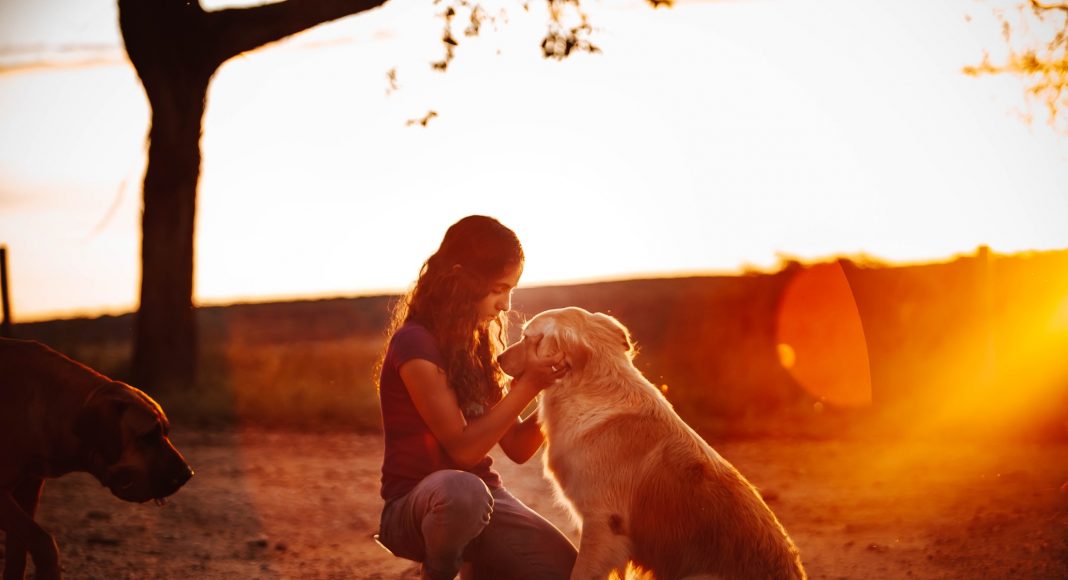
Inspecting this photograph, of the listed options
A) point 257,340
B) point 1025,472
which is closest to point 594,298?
point 257,340

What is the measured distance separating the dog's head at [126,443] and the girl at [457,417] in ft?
3.99

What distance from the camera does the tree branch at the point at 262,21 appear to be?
39.8 ft

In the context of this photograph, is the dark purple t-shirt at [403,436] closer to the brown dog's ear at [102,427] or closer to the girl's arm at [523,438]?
the girl's arm at [523,438]

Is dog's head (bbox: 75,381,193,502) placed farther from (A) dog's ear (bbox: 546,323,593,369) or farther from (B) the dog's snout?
(A) dog's ear (bbox: 546,323,593,369)

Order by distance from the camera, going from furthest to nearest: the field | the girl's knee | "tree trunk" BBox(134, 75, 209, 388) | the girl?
"tree trunk" BBox(134, 75, 209, 388) → the field → the girl → the girl's knee

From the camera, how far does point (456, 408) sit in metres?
4.23

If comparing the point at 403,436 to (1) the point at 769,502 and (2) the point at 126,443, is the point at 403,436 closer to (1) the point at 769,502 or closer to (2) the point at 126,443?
(2) the point at 126,443

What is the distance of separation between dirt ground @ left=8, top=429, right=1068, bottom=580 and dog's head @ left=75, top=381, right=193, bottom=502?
1.14 metres

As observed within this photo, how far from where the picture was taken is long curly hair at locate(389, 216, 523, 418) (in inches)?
171

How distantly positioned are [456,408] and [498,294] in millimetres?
538

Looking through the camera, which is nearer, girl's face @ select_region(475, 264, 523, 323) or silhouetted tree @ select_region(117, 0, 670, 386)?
girl's face @ select_region(475, 264, 523, 323)

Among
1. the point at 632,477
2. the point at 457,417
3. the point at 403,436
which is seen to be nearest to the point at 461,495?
→ the point at 457,417

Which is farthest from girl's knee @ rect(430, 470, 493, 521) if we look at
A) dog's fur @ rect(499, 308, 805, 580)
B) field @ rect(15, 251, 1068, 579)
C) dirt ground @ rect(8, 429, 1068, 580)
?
dirt ground @ rect(8, 429, 1068, 580)

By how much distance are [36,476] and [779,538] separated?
11.6 ft
